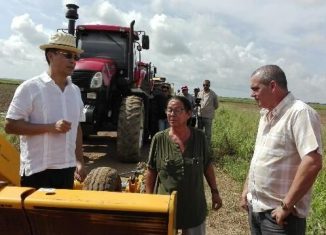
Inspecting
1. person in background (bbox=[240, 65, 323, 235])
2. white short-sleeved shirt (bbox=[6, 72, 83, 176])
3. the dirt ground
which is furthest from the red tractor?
person in background (bbox=[240, 65, 323, 235])

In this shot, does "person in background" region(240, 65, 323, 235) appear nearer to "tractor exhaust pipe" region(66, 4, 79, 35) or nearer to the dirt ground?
the dirt ground

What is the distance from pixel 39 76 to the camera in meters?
2.97

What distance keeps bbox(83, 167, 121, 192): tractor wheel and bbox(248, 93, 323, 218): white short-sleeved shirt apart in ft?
5.36

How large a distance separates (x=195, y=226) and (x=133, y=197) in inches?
52.8

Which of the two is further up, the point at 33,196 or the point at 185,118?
the point at 185,118

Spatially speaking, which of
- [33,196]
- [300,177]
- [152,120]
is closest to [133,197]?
[33,196]

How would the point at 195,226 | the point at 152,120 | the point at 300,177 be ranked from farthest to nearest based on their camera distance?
the point at 152,120
the point at 195,226
the point at 300,177

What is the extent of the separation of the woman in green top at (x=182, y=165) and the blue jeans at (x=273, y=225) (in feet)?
1.45

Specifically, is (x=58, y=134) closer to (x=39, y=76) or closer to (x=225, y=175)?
(x=39, y=76)

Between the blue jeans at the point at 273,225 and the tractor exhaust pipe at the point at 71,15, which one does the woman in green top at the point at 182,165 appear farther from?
the tractor exhaust pipe at the point at 71,15

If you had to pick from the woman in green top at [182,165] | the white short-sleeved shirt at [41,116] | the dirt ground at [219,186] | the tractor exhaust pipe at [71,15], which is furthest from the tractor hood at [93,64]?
the white short-sleeved shirt at [41,116]

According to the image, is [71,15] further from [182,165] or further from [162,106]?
[182,165]

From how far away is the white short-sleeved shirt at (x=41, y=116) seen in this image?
2877 mm

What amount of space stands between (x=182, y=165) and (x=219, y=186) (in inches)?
168
